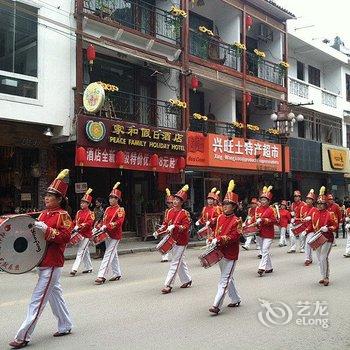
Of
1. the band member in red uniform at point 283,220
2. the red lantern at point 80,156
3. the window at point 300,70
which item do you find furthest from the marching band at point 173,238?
the window at point 300,70

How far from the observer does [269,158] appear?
84.0 feet

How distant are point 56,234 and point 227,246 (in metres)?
2.78

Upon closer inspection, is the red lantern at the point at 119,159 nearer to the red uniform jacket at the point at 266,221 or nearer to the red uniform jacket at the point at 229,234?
the red uniform jacket at the point at 266,221

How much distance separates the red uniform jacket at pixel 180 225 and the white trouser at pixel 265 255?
2.34 meters

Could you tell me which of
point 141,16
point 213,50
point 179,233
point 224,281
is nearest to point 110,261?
point 179,233

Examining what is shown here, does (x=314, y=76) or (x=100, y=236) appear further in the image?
(x=314, y=76)

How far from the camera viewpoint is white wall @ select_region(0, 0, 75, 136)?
16.1 meters

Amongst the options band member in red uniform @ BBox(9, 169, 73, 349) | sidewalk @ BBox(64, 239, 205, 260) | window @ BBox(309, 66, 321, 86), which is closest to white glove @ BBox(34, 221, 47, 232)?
band member in red uniform @ BBox(9, 169, 73, 349)

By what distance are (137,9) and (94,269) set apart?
11.6 metres

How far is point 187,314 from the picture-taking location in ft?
24.9

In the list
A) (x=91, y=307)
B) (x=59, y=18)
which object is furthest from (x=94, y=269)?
(x=59, y=18)

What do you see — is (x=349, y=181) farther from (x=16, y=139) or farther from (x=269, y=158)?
(x=16, y=139)

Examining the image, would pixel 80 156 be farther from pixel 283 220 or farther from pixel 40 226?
pixel 40 226

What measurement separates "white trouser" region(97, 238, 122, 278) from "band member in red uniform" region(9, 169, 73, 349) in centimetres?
409
